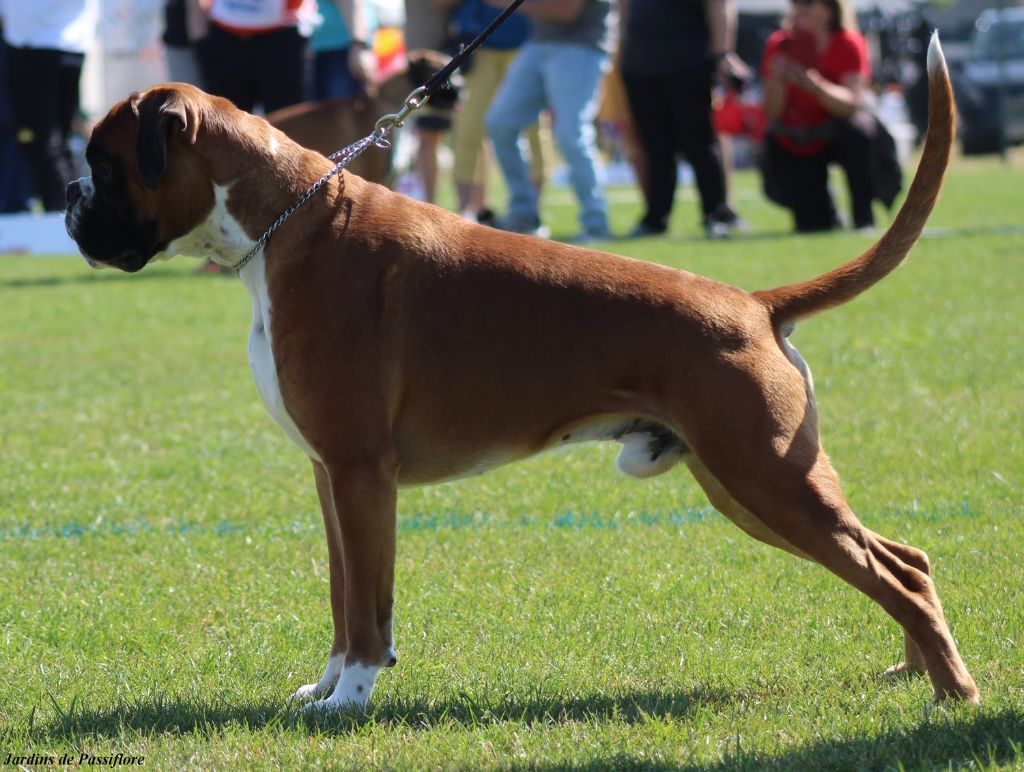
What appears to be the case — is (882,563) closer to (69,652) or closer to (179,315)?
(69,652)

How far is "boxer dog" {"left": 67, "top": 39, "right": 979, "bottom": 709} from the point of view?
3461 mm

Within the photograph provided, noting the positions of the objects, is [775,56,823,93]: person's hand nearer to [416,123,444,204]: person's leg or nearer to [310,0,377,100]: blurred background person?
[416,123,444,204]: person's leg

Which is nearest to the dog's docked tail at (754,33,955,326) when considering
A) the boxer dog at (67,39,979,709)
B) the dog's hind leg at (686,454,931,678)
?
the boxer dog at (67,39,979,709)

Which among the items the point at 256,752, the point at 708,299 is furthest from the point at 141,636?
the point at 708,299

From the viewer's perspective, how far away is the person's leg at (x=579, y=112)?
11992mm

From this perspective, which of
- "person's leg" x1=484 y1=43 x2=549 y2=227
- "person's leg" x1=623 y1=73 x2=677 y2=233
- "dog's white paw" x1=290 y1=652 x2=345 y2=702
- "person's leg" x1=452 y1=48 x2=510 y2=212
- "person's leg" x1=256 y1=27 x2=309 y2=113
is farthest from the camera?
"person's leg" x1=623 y1=73 x2=677 y2=233

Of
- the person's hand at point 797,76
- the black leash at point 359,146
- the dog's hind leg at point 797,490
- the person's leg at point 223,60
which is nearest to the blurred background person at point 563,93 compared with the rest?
the person's hand at point 797,76

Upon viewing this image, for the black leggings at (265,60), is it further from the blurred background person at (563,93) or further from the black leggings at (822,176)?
the black leggings at (822,176)

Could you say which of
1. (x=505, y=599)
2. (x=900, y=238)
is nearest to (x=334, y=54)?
(x=505, y=599)

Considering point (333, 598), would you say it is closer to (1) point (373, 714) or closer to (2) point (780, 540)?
(1) point (373, 714)

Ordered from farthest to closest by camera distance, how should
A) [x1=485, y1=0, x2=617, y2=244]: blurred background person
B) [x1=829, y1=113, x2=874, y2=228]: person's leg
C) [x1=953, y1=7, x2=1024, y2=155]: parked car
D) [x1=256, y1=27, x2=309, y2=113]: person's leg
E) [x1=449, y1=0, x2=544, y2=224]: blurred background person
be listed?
1. [x1=953, y1=7, x2=1024, y2=155]: parked car
2. [x1=829, y1=113, x2=874, y2=228]: person's leg
3. [x1=449, y1=0, x2=544, y2=224]: blurred background person
4. [x1=485, y1=0, x2=617, y2=244]: blurred background person
5. [x1=256, y1=27, x2=309, y2=113]: person's leg

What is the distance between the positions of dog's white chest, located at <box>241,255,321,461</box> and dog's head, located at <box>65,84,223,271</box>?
0.22 metres

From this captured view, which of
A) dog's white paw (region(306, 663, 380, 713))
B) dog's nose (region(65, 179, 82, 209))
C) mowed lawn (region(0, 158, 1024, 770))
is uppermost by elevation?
dog's nose (region(65, 179, 82, 209))

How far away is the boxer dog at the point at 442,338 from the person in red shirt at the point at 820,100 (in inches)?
368
